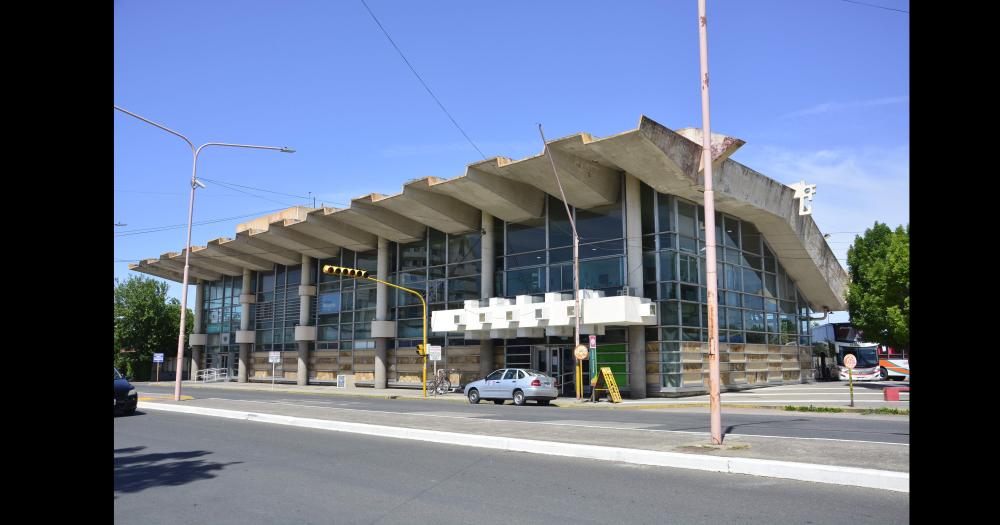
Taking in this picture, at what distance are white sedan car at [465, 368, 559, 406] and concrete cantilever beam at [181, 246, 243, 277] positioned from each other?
30.1 metres

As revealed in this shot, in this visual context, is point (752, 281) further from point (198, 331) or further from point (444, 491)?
point (198, 331)

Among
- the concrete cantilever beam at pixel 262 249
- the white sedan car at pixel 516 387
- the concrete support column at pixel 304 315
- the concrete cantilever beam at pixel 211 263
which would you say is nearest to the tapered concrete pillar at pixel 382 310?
the concrete support column at pixel 304 315

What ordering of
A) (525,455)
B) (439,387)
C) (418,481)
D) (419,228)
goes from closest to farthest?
(418,481) → (525,455) → (439,387) → (419,228)

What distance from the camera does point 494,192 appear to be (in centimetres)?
3256

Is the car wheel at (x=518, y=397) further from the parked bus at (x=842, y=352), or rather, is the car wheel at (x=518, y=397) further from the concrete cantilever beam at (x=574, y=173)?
the parked bus at (x=842, y=352)

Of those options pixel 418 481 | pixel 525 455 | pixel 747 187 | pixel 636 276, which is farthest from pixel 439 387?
pixel 418 481

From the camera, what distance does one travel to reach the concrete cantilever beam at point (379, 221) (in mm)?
37441

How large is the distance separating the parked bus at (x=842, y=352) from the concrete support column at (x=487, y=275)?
73.2ft

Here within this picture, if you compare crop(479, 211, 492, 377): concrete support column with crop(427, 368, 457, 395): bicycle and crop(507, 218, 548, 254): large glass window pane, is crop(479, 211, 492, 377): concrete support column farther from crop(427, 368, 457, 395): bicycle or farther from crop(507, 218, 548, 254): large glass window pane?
crop(427, 368, 457, 395): bicycle

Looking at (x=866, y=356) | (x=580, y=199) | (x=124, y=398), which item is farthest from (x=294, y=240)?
(x=866, y=356)

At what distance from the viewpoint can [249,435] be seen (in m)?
15.3

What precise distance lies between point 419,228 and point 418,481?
31.9m

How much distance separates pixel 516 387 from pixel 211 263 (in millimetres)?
34774
